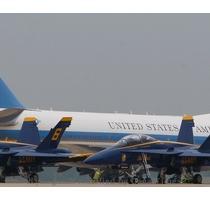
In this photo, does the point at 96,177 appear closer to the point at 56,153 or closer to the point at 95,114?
the point at 56,153

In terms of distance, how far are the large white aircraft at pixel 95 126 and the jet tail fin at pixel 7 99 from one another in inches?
128

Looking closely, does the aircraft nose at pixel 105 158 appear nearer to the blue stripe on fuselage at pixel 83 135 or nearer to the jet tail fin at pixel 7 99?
the blue stripe on fuselage at pixel 83 135

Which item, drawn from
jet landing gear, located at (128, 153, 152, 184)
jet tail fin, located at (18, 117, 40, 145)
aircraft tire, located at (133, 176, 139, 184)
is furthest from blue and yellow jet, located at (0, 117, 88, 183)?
aircraft tire, located at (133, 176, 139, 184)

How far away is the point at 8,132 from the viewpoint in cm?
7056

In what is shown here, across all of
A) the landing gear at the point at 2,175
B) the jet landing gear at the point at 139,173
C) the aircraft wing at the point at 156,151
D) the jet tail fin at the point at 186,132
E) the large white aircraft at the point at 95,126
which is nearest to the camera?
the jet landing gear at the point at 139,173

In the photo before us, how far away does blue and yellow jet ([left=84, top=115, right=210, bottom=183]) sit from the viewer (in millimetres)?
47625

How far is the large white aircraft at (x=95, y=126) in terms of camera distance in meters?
70.8

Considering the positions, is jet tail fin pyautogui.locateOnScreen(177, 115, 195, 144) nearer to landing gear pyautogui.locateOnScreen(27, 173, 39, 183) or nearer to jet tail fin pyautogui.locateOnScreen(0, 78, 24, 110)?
landing gear pyautogui.locateOnScreen(27, 173, 39, 183)

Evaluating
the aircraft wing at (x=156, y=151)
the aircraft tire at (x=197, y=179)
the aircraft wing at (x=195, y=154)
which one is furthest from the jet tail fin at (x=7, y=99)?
the aircraft tire at (x=197, y=179)

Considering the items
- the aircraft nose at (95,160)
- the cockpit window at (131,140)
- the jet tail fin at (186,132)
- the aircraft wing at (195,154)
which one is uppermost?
the jet tail fin at (186,132)

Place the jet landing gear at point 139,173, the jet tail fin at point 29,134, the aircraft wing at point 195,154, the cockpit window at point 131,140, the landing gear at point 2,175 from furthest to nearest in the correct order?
1. the jet tail fin at point 29,134
2. the landing gear at point 2,175
3. the aircraft wing at point 195,154
4. the cockpit window at point 131,140
5. the jet landing gear at point 139,173

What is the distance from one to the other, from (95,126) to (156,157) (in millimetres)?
23787

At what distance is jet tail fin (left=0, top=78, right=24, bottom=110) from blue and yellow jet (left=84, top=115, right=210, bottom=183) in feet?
104

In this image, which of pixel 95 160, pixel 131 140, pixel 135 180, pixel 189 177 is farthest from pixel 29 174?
pixel 189 177
